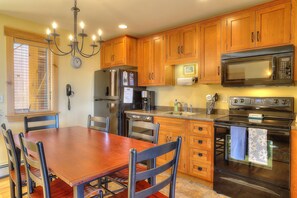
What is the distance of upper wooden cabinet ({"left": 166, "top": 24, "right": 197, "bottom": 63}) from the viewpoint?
3.05m

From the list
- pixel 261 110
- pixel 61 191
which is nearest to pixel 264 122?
pixel 261 110

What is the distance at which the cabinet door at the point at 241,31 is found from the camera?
2.50 metres

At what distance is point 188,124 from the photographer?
9.21 feet

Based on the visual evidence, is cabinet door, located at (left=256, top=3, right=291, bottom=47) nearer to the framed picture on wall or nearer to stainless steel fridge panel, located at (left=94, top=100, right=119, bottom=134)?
the framed picture on wall

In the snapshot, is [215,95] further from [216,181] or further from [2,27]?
[2,27]

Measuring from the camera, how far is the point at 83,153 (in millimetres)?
1552

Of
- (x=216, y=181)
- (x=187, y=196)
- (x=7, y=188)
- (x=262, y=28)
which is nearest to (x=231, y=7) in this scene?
(x=262, y=28)

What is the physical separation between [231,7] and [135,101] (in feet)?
7.24

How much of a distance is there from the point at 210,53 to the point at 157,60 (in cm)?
100

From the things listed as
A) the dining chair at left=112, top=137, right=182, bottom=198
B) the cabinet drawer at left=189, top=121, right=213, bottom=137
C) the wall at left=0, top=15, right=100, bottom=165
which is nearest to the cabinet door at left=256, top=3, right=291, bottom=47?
the cabinet drawer at left=189, top=121, right=213, bottom=137

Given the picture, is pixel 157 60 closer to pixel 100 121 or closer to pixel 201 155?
Result: pixel 100 121

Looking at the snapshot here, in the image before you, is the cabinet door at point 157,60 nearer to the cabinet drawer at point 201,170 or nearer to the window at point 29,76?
the cabinet drawer at point 201,170

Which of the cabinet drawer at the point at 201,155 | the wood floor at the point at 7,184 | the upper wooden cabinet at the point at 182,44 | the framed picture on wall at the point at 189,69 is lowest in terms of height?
the wood floor at the point at 7,184

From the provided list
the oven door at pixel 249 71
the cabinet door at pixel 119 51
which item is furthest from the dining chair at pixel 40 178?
the cabinet door at pixel 119 51
